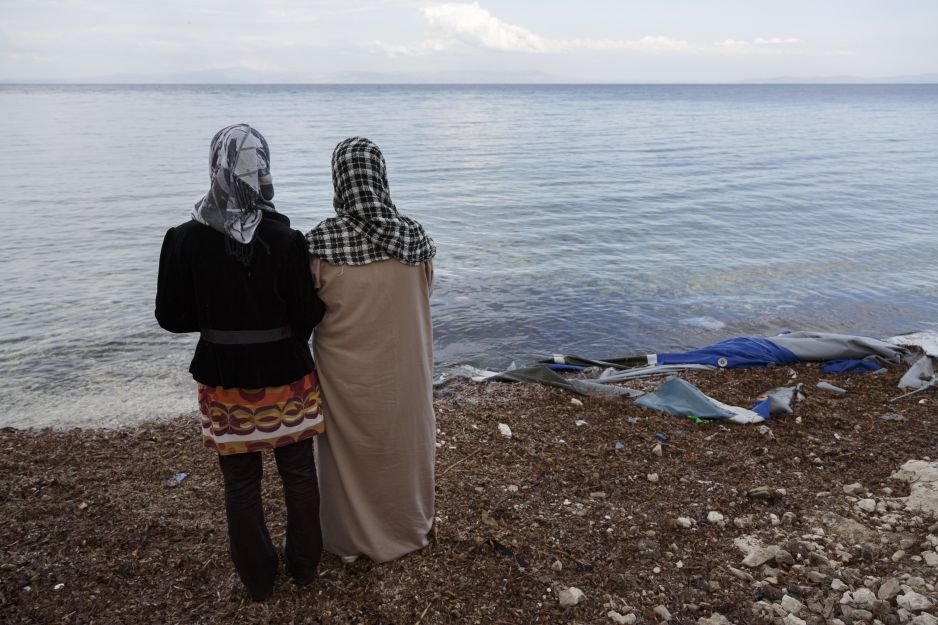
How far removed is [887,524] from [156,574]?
3.89 metres

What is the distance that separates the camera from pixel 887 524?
402cm

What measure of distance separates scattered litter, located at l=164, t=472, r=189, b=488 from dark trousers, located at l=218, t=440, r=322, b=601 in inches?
61.9

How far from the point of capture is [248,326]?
9.73 ft

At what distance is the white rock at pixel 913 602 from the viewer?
321 centimetres

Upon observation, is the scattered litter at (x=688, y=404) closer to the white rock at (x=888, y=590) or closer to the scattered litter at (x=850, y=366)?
the scattered litter at (x=850, y=366)

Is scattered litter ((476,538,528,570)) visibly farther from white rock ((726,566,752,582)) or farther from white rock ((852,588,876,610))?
white rock ((852,588,876,610))

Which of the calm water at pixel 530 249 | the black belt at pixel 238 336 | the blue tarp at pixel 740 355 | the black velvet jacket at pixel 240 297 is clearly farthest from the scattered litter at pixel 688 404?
the black belt at pixel 238 336

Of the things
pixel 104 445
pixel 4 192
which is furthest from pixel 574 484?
pixel 4 192

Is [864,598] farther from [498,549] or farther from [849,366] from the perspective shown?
[849,366]

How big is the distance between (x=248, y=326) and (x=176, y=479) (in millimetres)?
2284

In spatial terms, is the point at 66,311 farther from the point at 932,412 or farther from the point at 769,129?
the point at 769,129

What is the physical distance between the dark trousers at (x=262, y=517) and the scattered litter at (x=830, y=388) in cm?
486

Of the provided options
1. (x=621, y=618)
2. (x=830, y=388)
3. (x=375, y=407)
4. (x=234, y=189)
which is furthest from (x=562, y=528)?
(x=830, y=388)

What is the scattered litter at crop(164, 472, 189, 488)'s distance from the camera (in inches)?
183
